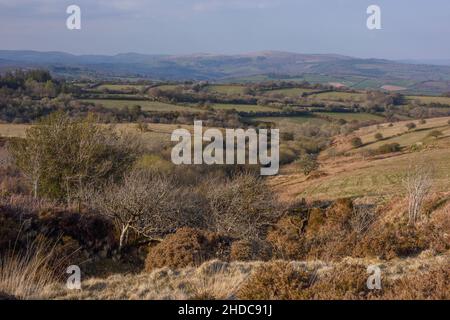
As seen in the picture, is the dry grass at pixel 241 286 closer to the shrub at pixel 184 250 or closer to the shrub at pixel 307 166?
the shrub at pixel 184 250

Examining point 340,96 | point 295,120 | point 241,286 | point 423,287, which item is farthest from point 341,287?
point 340,96

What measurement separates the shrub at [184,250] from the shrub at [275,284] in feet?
13.3

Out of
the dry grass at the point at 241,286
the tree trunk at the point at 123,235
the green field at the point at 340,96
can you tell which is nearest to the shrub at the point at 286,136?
the green field at the point at 340,96

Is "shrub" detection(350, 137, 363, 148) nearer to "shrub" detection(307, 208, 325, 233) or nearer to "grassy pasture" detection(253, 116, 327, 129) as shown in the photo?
"grassy pasture" detection(253, 116, 327, 129)

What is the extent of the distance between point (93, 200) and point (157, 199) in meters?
3.30

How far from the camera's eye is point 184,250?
37.9 ft

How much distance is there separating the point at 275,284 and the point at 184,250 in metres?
5.15

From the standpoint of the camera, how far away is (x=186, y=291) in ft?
23.8

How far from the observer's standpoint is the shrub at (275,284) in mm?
6488

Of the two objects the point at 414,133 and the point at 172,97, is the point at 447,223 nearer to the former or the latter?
the point at 414,133

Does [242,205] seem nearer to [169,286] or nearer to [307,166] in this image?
[169,286]

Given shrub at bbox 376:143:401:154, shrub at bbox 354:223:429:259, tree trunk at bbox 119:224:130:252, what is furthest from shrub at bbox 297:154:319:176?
shrub at bbox 354:223:429:259
